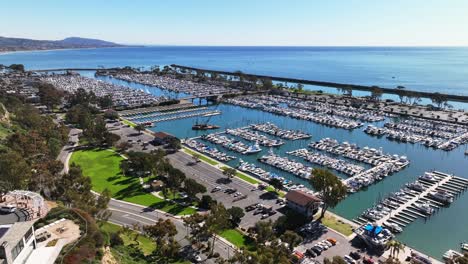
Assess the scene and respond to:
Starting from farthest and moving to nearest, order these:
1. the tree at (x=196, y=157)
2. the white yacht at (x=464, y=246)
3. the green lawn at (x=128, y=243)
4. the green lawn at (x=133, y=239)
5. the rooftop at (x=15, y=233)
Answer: the tree at (x=196, y=157)
the white yacht at (x=464, y=246)
the green lawn at (x=133, y=239)
the green lawn at (x=128, y=243)
the rooftop at (x=15, y=233)

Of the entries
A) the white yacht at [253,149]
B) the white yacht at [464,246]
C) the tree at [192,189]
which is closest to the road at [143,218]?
the tree at [192,189]

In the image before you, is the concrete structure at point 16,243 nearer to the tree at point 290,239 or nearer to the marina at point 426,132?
the tree at point 290,239

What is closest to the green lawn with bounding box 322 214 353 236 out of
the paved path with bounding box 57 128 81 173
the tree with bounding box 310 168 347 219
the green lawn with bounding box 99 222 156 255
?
the tree with bounding box 310 168 347 219

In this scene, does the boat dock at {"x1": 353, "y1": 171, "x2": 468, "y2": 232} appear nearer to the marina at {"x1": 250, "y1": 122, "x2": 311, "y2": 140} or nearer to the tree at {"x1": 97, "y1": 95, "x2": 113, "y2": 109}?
the marina at {"x1": 250, "y1": 122, "x2": 311, "y2": 140}

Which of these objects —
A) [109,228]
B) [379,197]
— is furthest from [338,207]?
[109,228]

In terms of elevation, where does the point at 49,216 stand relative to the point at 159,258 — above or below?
above

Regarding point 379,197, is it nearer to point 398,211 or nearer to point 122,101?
point 398,211
